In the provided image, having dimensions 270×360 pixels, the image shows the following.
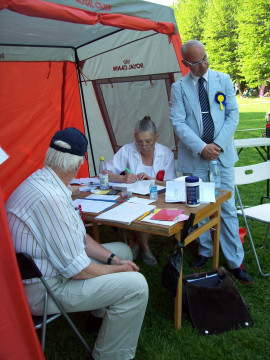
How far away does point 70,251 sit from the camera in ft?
5.85

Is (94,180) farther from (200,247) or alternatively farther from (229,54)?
(229,54)

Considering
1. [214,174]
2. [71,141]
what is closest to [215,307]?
[214,174]

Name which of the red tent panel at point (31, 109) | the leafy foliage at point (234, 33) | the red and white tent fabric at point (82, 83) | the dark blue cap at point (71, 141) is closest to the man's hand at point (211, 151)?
the red and white tent fabric at point (82, 83)

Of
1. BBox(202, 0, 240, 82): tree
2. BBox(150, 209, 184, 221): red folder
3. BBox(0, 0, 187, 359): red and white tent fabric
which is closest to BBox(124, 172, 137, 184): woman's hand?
BBox(150, 209, 184, 221): red folder

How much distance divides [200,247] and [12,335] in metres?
2.08

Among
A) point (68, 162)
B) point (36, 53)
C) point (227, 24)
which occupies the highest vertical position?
point (227, 24)

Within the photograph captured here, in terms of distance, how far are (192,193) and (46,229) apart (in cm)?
105

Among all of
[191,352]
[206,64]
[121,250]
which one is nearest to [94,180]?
[121,250]

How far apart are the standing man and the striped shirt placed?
4.95 feet

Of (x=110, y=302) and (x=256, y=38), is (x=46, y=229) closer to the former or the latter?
(x=110, y=302)

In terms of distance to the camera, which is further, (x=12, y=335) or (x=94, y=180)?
(x=94, y=180)

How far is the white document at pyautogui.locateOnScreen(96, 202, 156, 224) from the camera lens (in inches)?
89.2

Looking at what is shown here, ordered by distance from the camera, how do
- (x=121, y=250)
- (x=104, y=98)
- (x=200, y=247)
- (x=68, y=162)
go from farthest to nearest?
(x=104, y=98)
(x=200, y=247)
(x=121, y=250)
(x=68, y=162)

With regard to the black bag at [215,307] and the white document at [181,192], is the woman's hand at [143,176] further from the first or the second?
the black bag at [215,307]
